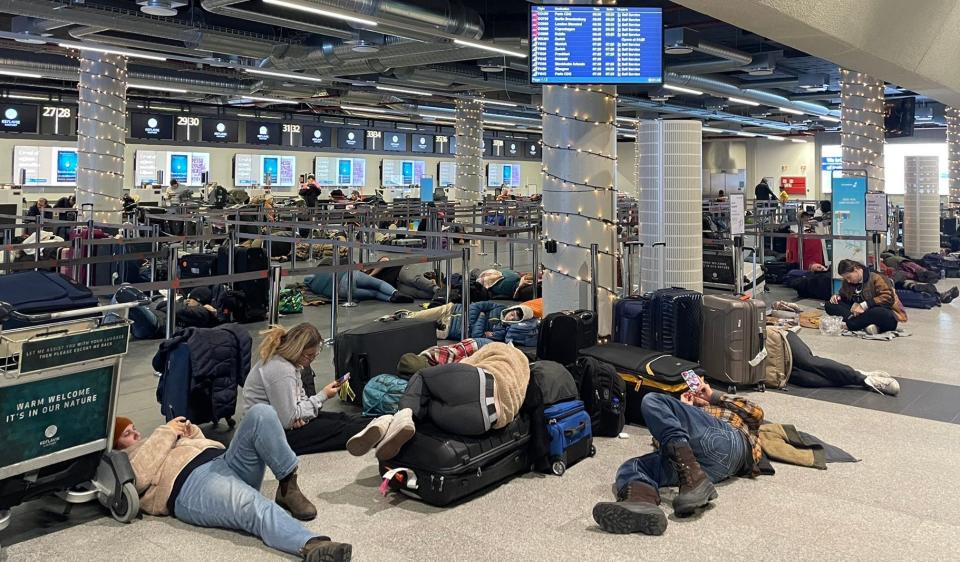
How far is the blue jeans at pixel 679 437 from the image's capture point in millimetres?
4566

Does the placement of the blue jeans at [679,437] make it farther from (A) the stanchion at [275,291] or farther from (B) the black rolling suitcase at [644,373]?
(A) the stanchion at [275,291]

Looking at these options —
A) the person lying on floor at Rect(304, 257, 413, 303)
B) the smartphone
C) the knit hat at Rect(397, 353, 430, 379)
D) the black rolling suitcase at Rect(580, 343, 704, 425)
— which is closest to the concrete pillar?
the person lying on floor at Rect(304, 257, 413, 303)

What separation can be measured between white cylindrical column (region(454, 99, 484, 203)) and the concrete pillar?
9857 mm

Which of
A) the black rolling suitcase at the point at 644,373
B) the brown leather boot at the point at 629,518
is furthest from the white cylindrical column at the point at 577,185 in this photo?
the brown leather boot at the point at 629,518

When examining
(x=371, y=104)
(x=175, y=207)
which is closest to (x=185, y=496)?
(x=175, y=207)

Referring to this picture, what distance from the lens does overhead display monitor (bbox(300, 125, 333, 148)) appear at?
28469mm

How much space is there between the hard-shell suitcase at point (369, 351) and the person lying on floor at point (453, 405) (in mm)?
1697

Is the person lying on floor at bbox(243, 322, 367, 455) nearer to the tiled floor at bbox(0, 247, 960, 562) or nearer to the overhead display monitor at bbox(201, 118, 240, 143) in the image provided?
the tiled floor at bbox(0, 247, 960, 562)

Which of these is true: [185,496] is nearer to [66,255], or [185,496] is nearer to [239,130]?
[66,255]

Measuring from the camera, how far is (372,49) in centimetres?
1452

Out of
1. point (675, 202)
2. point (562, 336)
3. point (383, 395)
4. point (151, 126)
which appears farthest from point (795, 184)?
point (383, 395)

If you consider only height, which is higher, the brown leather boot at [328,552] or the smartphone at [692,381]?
the smartphone at [692,381]

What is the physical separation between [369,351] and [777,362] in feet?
12.0

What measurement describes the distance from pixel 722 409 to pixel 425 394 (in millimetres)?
1932
